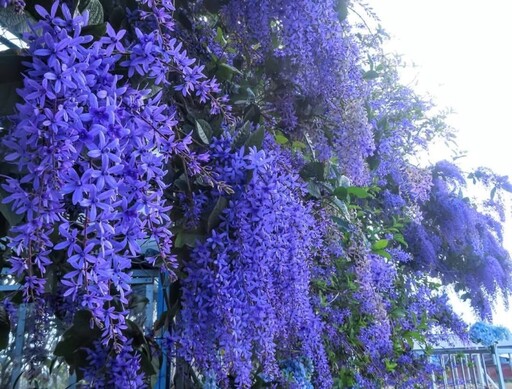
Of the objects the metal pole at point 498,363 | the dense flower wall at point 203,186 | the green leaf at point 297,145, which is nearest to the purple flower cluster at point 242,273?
the dense flower wall at point 203,186

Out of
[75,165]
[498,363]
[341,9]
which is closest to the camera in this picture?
[75,165]

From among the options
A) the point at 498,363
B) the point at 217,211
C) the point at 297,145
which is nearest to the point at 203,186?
the point at 217,211

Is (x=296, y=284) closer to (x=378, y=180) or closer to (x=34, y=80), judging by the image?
(x=34, y=80)

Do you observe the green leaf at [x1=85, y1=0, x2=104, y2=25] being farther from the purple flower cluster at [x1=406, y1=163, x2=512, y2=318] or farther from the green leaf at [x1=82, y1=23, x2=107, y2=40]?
the purple flower cluster at [x1=406, y1=163, x2=512, y2=318]

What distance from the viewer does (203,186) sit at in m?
1.28

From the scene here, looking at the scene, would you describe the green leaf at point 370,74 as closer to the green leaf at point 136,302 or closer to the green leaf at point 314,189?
the green leaf at point 314,189

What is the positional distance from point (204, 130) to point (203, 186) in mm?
146

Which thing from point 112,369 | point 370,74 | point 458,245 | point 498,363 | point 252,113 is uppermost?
point 370,74

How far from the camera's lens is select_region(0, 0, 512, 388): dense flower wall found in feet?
2.60

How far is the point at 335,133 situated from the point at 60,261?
3.56ft

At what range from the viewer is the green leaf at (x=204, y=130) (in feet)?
4.24

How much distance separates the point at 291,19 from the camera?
1514mm

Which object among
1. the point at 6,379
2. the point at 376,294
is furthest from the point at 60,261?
the point at 376,294

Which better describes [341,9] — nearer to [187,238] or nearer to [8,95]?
[187,238]
